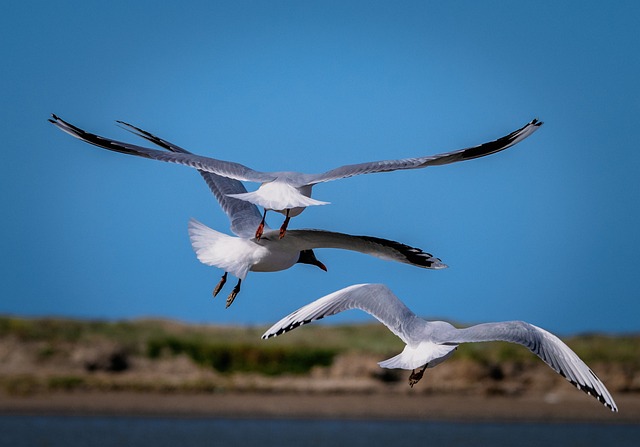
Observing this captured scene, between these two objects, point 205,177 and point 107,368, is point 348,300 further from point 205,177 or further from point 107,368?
point 107,368

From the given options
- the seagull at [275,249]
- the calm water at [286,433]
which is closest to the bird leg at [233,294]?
the seagull at [275,249]

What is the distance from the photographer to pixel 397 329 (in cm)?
707

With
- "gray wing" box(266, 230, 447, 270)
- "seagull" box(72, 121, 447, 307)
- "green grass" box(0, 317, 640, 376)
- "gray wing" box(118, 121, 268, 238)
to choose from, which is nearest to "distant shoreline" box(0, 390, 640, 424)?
"green grass" box(0, 317, 640, 376)

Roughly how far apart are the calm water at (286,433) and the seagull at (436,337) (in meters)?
11.4

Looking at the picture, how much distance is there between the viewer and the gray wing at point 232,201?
770 centimetres

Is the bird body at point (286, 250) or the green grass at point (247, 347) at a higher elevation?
the green grass at point (247, 347)

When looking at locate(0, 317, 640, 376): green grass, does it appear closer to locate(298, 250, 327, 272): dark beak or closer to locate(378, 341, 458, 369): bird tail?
locate(298, 250, 327, 272): dark beak

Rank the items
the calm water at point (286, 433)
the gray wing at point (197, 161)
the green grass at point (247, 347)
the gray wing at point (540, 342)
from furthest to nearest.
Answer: the green grass at point (247, 347)
the calm water at point (286, 433)
the gray wing at point (197, 161)
the gray wing at point (540, 342)

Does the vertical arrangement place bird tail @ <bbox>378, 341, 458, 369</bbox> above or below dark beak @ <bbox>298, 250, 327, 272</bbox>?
below

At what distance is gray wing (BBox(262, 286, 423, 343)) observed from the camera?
22.6 ft

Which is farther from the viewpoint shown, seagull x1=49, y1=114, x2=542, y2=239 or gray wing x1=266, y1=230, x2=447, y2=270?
gray wing x1=266, y1=230, x2=447, y2=270

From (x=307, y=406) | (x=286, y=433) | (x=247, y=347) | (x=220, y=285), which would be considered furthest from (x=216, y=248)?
(x=247, y=347)

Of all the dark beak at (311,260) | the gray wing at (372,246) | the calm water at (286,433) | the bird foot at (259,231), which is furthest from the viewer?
the calm water at (286,433)

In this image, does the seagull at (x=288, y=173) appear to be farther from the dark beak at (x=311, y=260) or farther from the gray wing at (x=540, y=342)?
the dark beak at (x=311, y=260)
